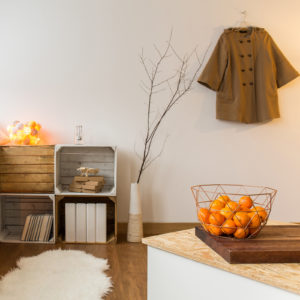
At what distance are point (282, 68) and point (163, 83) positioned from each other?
3.75ft

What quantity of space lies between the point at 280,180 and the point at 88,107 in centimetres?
197

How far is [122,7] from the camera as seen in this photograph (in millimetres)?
3357

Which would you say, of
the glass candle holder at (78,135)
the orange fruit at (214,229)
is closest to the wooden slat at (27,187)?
Answer: the glass candle holder at (78,135)

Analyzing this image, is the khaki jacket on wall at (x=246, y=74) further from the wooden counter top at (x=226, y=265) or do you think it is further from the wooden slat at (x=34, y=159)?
the wooden counter top at (x=226, y=265)

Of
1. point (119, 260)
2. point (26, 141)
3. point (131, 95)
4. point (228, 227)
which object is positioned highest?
point (131, 95)

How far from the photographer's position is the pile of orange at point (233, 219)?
99 centimetres

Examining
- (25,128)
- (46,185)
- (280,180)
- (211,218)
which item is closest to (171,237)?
(211,218)

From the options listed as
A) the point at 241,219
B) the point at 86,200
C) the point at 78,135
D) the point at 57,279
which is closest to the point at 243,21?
the point at 78,135

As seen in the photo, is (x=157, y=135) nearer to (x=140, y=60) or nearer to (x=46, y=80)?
(x=140, y=60)

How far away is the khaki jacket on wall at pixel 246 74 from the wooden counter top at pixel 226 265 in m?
2.43

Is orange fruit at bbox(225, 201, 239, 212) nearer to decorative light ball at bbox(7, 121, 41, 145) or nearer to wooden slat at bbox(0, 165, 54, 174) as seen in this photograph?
wooden slat at bbox(0, 165, 54, 174)

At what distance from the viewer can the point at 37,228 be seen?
307 centimetres

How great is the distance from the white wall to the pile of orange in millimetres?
2342

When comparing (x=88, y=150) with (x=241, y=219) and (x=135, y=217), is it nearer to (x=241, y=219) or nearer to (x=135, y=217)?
(x=135, y=217)
